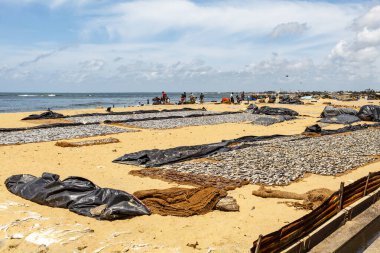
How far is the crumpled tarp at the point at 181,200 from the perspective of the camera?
866 cm

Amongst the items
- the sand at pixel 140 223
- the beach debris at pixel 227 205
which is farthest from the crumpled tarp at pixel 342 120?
the beach debris at pixel 227 205

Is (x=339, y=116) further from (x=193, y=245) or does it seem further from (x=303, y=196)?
(x=193, y=245)

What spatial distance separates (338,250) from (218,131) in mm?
18846

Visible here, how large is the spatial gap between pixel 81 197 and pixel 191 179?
3.86 metres

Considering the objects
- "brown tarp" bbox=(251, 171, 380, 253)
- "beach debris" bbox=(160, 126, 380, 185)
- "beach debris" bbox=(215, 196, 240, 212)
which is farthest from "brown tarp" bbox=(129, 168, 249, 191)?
"brown tarp" bbox=(251, 171, 380, 253)

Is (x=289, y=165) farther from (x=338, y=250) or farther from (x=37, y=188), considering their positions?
(x=37, y=188)

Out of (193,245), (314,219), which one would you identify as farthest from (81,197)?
(314,219)

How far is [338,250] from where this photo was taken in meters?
6.58

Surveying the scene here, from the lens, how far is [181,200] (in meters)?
9.23

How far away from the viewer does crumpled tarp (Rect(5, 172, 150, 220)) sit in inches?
329

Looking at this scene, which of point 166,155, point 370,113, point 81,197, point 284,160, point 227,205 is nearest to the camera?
point 227,205

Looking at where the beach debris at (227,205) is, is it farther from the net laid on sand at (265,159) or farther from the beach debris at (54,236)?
the beach debris at (54,236)

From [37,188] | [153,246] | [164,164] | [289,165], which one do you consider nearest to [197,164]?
[164,164]

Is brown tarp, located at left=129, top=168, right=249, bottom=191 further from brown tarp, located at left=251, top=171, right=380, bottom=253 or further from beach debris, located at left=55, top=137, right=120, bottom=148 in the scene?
beach debris, located at left=55, top=137, right=120, bottom=148
